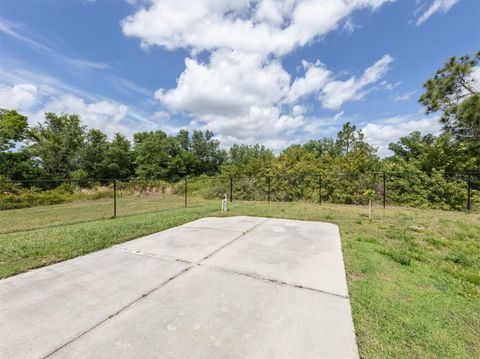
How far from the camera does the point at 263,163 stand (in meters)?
17.4

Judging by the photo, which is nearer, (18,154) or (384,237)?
(384,237)

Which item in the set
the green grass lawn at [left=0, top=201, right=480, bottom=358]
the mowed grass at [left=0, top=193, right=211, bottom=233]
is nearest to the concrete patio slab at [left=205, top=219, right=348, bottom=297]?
the green grass lawn at [left=0, top=201, right=480, bottom=358]

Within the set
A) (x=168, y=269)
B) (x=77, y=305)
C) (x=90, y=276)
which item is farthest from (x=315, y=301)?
(x=90, y=276)

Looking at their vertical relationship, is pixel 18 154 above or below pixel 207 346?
above

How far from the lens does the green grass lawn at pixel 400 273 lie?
166cm

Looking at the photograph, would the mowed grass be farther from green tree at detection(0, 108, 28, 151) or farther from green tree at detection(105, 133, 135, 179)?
green tree at detection(105, 133, 135, 179)

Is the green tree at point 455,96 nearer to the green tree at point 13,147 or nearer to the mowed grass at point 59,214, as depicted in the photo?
the mowed grass at point 59,214

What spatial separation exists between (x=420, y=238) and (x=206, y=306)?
16.1ft

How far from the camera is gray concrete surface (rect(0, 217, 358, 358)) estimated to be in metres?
1.60

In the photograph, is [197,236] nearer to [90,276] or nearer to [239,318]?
[90,276]

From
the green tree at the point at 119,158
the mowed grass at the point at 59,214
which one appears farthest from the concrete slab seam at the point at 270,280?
the green tree at the point at 119,158

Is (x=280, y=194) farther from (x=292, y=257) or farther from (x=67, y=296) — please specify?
(x=67, y=296)

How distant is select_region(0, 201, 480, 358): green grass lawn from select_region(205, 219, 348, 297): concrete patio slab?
0.22 meters

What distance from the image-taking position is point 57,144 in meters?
24.0
